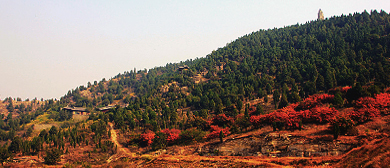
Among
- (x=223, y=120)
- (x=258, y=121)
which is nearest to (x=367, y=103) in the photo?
(x=258, y=121)

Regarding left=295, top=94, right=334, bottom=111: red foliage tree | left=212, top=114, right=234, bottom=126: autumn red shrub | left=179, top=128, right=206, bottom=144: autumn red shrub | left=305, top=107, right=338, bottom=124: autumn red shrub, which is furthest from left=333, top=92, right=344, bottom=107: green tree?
left=179, top=128, right=206, bottom=144: autumn red shrub

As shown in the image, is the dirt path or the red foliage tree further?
the dirt path

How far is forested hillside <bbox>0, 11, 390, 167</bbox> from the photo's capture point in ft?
168

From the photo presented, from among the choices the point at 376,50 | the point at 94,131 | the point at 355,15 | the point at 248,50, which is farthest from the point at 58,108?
the point at 355,15

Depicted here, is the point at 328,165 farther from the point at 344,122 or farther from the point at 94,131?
the point at 94,131

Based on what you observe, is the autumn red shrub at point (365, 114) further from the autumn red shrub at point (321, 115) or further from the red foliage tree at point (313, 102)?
the red foliage tree at point (313, 102)

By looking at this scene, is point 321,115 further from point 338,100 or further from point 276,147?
point 338,100

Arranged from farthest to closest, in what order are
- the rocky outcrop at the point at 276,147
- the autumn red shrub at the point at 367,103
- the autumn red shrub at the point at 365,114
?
the autumn red shrub at the point at 367,103
the autumn red shrub at the point at 365,114
the rocky outcrop at the point at 276,147

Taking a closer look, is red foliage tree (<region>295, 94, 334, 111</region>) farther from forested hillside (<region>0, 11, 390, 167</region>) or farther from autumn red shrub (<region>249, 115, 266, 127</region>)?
autumn red shrub (<region>249, 115, 266, 127</region>)

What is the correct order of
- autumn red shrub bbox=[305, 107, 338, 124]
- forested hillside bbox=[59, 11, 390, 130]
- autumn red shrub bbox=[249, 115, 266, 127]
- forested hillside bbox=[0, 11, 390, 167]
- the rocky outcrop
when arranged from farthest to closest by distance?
forested hillside bbox=[59, 11, 390, 130] → forested hillside bbox=[0, 11, 390, 167] → autumn red shrub bbox=[249, 115, 266, 127] → autumn red shrub bbox=[305, 107, 338, 124] → the rocky outcrop

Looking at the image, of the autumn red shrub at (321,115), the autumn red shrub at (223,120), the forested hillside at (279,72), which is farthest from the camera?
the forested hillside at (279,72)

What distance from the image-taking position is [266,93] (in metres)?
82.1

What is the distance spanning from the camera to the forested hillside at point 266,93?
168 ft

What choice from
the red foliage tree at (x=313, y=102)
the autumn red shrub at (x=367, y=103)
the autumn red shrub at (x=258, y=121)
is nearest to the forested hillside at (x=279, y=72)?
the red foliage tree at (x=313, y=102)
